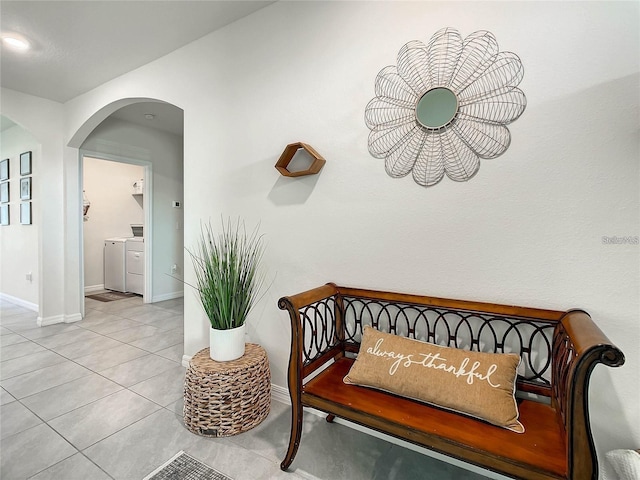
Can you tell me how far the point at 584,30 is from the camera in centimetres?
128

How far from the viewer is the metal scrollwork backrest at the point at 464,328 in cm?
138

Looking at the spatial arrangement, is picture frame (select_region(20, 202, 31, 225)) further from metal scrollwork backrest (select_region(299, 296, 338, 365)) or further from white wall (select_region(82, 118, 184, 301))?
metal scrollwork backrest (select_region(299, 296, 338, 365))

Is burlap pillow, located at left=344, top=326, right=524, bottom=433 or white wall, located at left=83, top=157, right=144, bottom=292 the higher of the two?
white wall, located at left=83, top=157, right=144, bottom=292

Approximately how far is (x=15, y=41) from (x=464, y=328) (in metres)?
3.79

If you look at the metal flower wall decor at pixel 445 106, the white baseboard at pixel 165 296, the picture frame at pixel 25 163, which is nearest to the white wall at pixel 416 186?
→ the metal flower wall decor at pixel 445 106

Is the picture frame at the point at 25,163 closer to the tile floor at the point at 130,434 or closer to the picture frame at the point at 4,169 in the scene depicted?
the picture frame at the point at 4,169

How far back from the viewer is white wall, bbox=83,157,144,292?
5.53 metres

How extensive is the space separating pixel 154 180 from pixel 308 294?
A: 4.14 meters

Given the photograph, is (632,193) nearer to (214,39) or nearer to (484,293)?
(484,293)

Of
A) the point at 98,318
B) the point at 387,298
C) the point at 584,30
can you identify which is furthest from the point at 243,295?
the point at 98,318

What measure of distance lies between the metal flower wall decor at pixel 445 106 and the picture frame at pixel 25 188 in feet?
15.7

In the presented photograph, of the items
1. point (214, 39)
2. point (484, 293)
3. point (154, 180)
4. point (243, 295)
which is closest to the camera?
point (484, 293)

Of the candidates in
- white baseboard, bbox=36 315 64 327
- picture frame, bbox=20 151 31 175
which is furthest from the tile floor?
picture frame, bbox=20 151 31 175

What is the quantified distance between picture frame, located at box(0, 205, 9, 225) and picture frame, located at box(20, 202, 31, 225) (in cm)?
65
